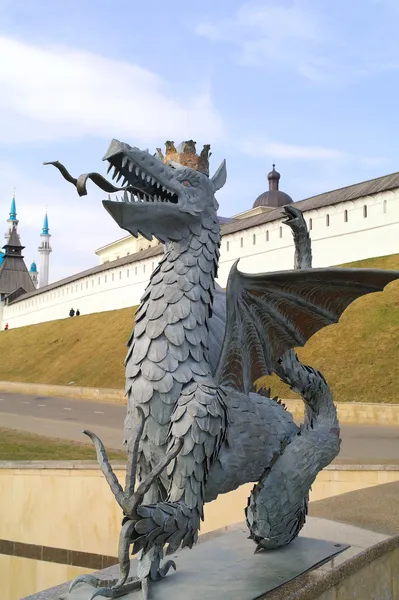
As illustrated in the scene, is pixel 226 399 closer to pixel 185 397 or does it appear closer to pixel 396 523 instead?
pixel 185 397

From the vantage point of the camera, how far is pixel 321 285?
3984mm

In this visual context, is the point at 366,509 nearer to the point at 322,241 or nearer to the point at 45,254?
the point at 322,241

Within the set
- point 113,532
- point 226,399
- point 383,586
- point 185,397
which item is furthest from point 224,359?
point 113,532

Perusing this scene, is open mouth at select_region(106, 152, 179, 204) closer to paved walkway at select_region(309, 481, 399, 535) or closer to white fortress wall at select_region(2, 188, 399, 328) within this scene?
paved walkway at select_region(309, 481, 399, 535)

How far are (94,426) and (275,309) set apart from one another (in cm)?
1137

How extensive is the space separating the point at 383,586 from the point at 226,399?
208 cm

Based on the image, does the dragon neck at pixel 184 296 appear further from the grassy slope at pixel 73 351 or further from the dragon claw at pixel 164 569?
the grassy slope at pixel 73 351

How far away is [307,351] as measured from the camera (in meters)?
19.4

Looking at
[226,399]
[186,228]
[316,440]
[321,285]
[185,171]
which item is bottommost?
[316,440]

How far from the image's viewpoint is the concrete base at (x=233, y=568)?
3.27 metres

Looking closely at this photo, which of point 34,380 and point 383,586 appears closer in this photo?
point 383,586

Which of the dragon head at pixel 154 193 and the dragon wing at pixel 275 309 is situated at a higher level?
the dragon head at pixel 154 193

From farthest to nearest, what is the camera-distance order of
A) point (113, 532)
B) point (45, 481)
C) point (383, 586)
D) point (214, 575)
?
point (45, 481) < point (113, 532) < point (383, 586) < point (214, 575)

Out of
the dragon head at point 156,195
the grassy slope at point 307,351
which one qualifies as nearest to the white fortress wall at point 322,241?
the grassy slope at point 307,351
